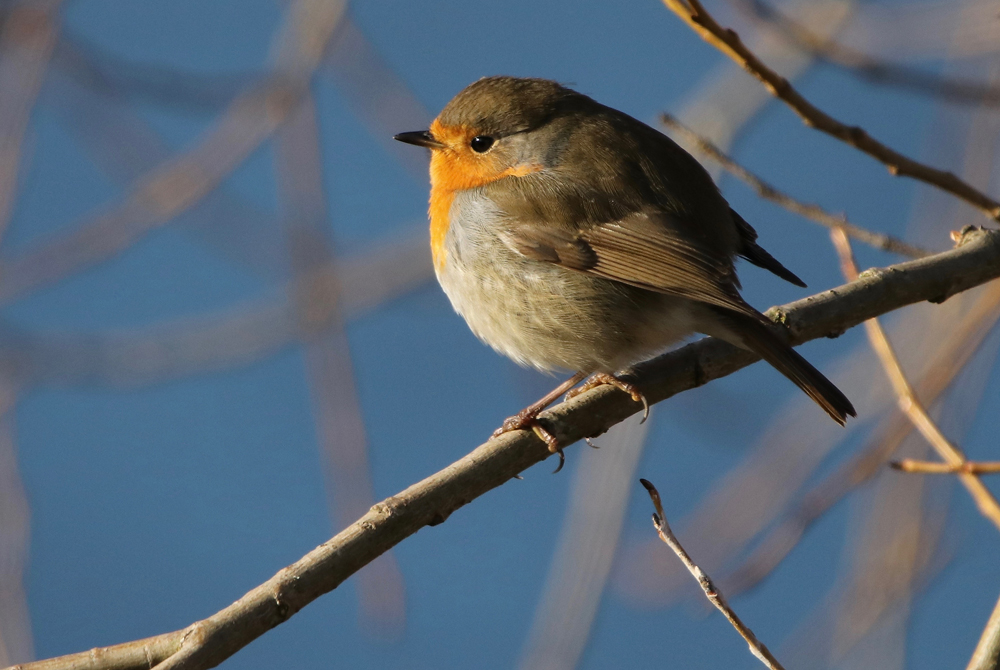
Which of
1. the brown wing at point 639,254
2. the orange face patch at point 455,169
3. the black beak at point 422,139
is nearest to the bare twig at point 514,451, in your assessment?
the brown wing at point 639,254

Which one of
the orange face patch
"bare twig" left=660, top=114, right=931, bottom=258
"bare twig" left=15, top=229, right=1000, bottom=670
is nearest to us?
"bare twig" left=15, top=229, right=1000, bottom=670

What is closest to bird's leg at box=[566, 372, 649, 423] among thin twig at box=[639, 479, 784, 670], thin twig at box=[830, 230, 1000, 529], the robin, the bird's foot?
the robin

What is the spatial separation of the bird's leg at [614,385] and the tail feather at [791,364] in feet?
1.10

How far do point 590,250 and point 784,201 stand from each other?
0.70 meters

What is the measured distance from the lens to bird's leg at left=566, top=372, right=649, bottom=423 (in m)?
2.87

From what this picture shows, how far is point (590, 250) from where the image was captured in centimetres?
319

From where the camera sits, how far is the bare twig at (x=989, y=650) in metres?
1.81

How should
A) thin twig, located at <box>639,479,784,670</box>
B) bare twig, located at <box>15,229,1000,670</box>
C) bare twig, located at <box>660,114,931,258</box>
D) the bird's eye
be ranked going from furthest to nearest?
the bird's eye, bare twig, located at <box>660,114,931,258</box>, bare twig, located at <box>15,229,1000,670</box>, thin twig, located at <box>639,479,784,670</box>

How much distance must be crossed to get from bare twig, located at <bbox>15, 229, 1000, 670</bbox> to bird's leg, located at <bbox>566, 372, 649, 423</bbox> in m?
0.03

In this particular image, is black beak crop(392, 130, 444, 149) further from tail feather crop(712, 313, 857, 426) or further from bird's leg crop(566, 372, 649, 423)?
tail feather crop(712, 313, 857, 426)

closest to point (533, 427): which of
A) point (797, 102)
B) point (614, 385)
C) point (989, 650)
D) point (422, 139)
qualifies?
point (614, 385)

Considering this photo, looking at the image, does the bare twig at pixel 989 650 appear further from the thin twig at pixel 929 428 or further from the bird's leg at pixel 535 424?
the bird's leg at pixel 535 424

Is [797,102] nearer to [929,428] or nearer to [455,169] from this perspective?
[929,428]

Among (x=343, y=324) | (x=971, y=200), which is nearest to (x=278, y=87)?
(x=343, y=324)
